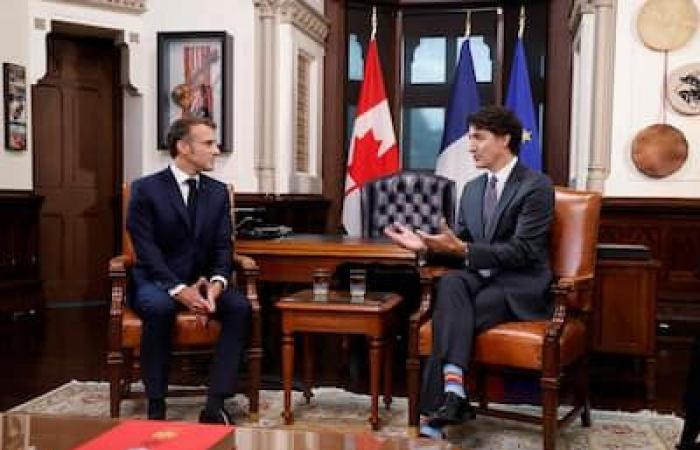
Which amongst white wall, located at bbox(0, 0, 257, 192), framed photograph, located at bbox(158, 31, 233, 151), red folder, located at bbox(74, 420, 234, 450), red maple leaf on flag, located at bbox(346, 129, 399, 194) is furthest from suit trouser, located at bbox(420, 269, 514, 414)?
framed photograph, located at bbox(158, 31, 233, 151)

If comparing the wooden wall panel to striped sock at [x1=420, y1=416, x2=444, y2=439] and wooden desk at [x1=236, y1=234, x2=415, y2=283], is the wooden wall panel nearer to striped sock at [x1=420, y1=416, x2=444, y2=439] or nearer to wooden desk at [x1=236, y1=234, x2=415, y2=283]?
wooden desk at [x1=236, y1=234, x2=415, y2=283]

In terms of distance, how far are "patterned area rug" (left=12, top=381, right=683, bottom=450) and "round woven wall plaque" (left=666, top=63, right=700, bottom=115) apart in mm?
2820

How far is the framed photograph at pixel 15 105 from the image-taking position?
5508 mm

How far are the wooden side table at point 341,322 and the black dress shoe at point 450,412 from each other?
0.36m

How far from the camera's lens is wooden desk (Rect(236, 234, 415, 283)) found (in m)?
3.62

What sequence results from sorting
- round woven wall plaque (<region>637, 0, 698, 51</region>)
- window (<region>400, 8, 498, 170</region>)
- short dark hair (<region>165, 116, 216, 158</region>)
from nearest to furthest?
short dark hair (<region>165, 116, 216, 158</region>), round woven wall plaque (<region>637, 0, 698, 51</region>), window (<region>400, 8, 498, 170</region>)

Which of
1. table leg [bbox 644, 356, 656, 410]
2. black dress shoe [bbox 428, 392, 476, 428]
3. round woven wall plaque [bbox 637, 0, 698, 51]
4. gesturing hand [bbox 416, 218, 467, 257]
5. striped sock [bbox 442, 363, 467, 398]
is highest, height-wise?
round woven wall plaque [bbox 637, 0, 698, 51]

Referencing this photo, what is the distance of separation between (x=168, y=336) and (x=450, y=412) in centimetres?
116

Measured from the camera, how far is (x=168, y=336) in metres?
3.04

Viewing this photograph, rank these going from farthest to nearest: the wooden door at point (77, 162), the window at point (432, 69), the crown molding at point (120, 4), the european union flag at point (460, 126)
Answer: the window at point (432, 69)
the wooden door at point (77, 162)
the european union flag at point (460, 126)
the crown molding at point (120, 4)

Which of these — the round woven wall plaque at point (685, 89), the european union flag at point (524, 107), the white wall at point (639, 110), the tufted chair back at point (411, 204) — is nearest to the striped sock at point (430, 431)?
the tufted chair back at point (411, 204)

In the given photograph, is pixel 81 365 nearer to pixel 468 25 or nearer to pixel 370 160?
pixel 370 160

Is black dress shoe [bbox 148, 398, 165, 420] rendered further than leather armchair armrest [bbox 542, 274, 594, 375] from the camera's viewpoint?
Yes

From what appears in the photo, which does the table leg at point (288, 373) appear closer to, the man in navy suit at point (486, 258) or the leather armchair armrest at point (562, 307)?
the man in navy suit at point (486, 258)
